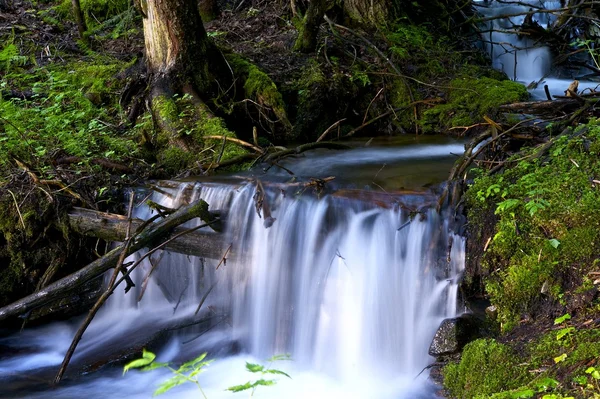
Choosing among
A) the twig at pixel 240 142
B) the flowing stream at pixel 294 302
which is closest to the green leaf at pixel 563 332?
the flowing stream at pixel 294 302

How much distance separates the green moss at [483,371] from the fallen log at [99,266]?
2.40 m

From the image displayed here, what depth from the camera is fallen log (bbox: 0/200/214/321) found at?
4863 mm

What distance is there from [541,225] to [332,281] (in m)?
1.73

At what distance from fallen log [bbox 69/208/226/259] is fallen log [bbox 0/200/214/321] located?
0.73ft

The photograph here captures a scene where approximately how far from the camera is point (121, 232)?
536 centimetres

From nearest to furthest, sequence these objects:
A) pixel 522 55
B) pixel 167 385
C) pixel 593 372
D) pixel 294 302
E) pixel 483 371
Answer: pixel 167 385, pixel 593 372, pixel 483 371, pixel 294 302, pixel 522 55

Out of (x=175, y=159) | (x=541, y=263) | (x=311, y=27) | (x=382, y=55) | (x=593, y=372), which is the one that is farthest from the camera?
(x=311, y=27)

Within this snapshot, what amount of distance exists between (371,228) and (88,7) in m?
8.44

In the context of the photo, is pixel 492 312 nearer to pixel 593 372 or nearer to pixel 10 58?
pixel 593 372

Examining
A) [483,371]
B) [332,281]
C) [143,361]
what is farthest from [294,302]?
[143,361]

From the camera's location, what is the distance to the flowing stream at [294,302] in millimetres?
4527

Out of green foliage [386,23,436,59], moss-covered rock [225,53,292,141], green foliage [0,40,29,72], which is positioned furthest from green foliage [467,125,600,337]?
green foliage [0,40,29,72]

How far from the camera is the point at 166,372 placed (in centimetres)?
496

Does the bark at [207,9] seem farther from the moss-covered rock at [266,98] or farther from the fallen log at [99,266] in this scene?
the fallen log at [99,266]
